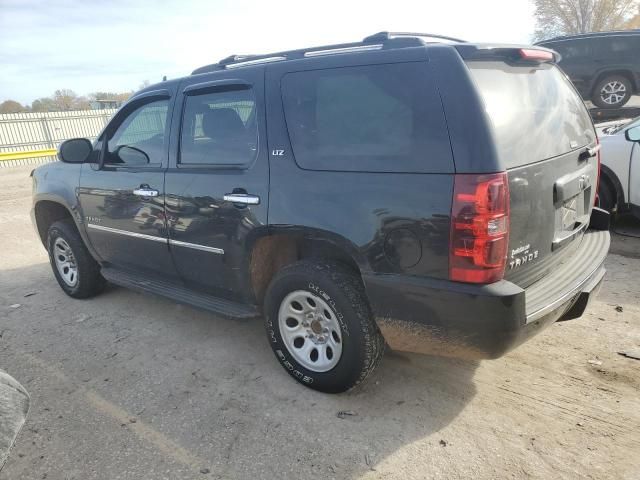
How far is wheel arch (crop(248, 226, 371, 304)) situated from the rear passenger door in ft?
0.22

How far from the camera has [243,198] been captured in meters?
2.93

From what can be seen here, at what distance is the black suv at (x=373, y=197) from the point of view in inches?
87.4

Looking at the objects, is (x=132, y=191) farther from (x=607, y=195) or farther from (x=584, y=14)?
(x=584, y=14)

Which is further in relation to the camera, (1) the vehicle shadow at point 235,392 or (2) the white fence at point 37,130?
(2) the white fence at point 37,130

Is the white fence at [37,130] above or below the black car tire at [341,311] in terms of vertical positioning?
above

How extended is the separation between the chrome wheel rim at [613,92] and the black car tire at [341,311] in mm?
9749

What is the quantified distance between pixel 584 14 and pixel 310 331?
50.1 metres

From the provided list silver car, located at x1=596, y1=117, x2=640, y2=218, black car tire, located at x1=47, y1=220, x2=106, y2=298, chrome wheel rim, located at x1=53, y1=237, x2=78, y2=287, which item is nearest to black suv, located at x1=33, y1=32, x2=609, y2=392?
black car tire, located at x1=47, y1=220, x2=106, y2=298

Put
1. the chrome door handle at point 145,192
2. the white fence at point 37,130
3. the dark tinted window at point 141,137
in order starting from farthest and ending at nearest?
the white fence at point 37,130 → the dark tinted window at point 141,137 → the chrome door handle at point 145,192

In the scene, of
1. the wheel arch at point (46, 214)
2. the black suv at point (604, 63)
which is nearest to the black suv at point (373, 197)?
the wheel arch at point (46, 214)

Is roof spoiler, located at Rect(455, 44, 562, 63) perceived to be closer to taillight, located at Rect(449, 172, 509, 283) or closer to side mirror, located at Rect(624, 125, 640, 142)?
taillight, located at Rect(449, 172, 509, 283)

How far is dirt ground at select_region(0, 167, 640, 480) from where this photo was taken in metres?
2.37

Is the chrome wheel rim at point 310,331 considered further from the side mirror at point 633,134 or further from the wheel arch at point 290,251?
the side mirror at point 633,134

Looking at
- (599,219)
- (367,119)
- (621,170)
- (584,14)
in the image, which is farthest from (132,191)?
(584,14)
